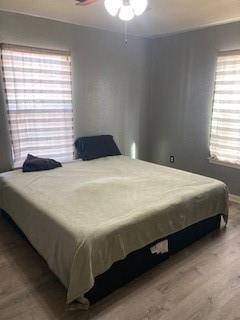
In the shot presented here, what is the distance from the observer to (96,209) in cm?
216

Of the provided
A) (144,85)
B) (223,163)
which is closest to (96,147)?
(144,85)

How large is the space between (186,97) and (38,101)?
2.29 meters

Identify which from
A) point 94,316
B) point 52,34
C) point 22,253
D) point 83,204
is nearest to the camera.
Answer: point 94,316

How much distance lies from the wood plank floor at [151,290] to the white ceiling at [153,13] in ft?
8.39

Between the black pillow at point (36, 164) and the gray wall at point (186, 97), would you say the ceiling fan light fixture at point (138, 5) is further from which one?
the black pillow at point (36, 164)

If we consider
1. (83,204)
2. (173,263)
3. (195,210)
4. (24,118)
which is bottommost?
(173,263)

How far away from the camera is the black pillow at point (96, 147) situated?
3848mm

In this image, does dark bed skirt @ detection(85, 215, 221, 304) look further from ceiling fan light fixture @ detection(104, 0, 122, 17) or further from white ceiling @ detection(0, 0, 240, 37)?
white ceiling @ detection(0, 0, 240, 37)

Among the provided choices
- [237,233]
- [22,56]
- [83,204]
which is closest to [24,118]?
[22,56]

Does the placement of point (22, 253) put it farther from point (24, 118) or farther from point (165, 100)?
point (165, 100)

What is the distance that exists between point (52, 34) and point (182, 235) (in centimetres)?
297

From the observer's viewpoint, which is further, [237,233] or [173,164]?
[173,164]

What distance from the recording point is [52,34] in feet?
11.2

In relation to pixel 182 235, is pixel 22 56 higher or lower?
higher
